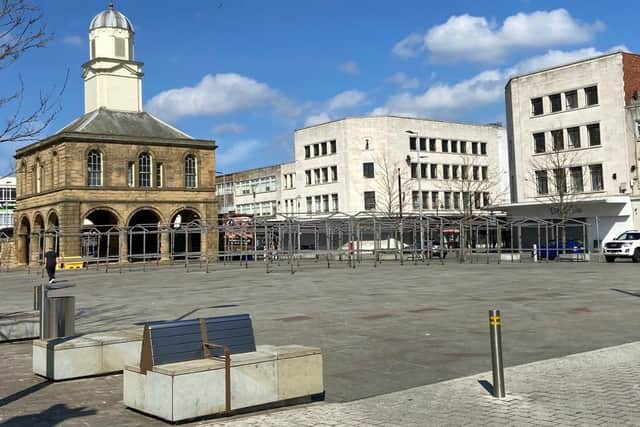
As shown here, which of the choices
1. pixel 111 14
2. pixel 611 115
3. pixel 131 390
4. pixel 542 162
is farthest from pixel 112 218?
pixel 131 390

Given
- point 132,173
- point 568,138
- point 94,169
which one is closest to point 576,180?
point 568,138

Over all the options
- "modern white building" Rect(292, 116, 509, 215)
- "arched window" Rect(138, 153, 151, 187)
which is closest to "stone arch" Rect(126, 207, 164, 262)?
"arched window" Rect(138, 153, 151, 187)

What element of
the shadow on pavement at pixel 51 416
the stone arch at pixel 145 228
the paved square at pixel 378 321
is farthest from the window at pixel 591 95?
the shadow on pavement at pixel 51 416

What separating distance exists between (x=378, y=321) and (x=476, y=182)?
71.2 metres

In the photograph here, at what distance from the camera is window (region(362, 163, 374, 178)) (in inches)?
3046

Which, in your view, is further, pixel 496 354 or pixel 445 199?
pixel 445 199

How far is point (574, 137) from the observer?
5416cm

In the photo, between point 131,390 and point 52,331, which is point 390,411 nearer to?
point 131,390

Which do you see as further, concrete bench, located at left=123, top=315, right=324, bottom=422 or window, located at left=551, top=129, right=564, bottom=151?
window, located at left=551, top=129, right=564, bottom=151

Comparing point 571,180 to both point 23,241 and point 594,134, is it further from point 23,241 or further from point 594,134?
point 23,241

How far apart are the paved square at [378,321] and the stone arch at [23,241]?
1454 inches

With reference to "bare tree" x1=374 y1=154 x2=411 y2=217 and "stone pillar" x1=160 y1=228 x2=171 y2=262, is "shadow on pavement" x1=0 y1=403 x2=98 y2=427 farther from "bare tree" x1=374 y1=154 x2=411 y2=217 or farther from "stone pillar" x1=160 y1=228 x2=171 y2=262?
"bare tree" x1=374 y1=154 x2=411 y2=217

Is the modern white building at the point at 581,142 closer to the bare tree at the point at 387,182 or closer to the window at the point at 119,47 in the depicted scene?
the bare tree at the point at 387,182

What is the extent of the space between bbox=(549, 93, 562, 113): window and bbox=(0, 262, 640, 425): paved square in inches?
1215
